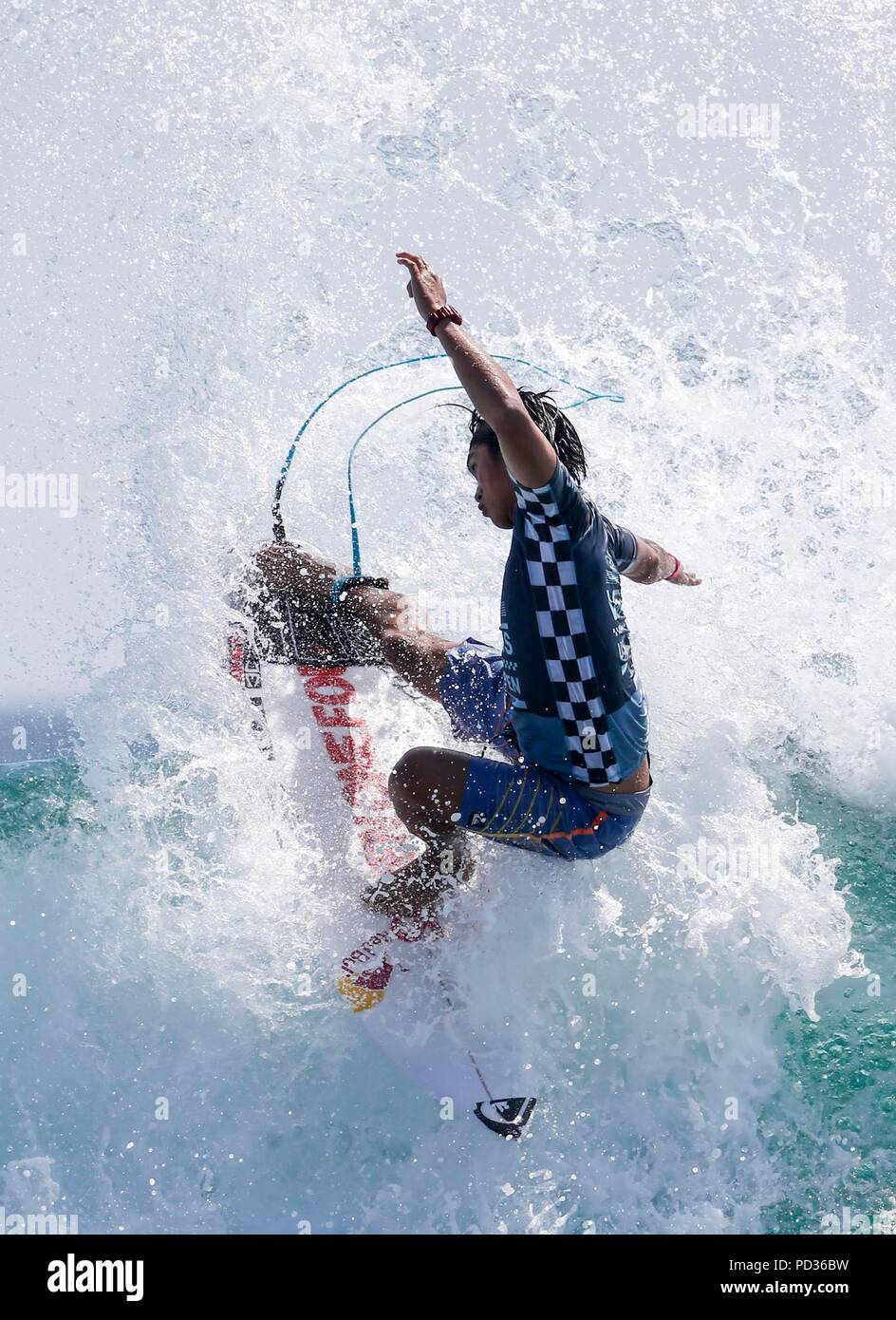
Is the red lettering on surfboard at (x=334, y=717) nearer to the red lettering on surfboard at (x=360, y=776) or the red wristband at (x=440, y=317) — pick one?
the red lettering on surfboard at (x=360, y=776)

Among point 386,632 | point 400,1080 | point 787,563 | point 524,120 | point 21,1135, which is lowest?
point 21,1135

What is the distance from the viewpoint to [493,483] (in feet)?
10.9

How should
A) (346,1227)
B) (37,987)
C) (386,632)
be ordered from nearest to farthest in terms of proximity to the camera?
(346,1227), (386,632), (37,987)

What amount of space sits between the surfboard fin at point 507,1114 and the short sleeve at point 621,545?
2.05 m

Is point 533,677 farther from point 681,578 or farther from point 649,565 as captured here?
point 681,578

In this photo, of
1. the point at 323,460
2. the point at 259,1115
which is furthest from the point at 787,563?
the point at 259,1115

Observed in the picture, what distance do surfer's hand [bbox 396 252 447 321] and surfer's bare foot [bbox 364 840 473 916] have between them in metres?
1.88

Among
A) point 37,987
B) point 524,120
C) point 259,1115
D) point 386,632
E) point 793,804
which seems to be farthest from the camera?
point 524,120

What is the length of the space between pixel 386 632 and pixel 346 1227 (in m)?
2.27

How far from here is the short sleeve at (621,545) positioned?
3775 mm

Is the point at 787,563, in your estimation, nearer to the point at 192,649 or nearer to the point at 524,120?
the point at 524,120

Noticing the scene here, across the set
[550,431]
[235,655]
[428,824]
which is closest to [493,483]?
[550,431]

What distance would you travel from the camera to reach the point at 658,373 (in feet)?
20.9

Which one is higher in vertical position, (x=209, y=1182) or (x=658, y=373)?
(x=658, y=373)
